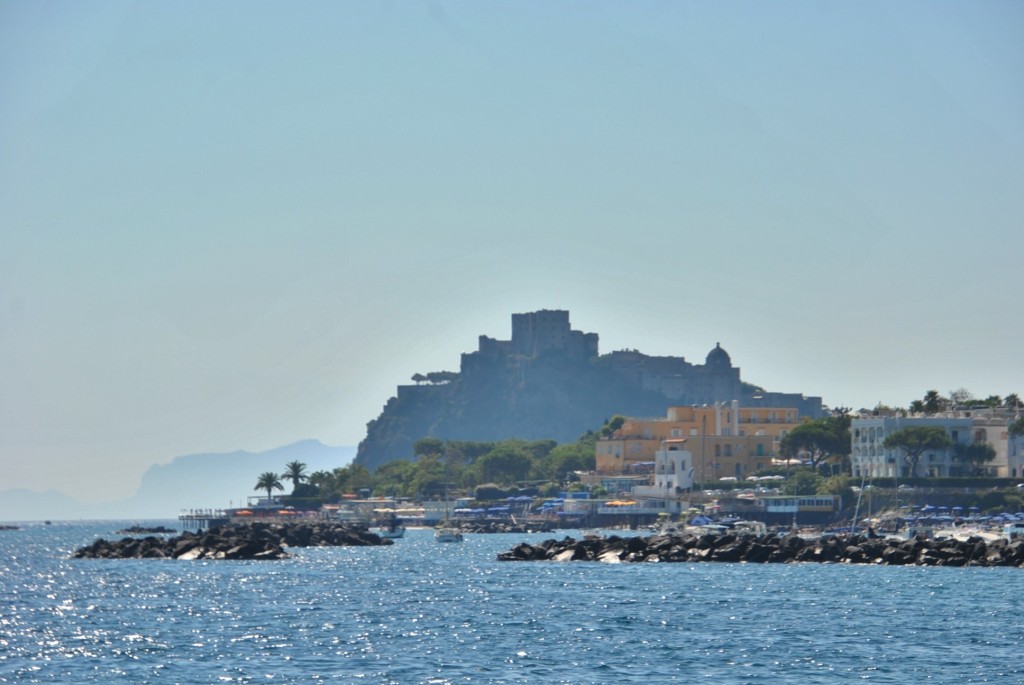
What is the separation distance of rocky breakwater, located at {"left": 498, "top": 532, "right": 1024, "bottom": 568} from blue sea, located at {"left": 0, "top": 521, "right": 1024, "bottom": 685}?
289 cm

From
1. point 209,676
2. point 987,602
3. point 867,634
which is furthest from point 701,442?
point 209,676

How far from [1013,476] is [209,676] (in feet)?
421

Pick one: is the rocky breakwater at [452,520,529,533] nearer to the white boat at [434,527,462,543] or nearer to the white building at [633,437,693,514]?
the white building at [633,437,693,514]

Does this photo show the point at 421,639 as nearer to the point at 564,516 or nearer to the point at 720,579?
the point at 720,579

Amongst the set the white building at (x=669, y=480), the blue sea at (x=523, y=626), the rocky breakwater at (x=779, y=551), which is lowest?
the blue sea at (x=523, y=626)

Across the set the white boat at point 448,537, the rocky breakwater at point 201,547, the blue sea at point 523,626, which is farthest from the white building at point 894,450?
the blue sea at point 523,626

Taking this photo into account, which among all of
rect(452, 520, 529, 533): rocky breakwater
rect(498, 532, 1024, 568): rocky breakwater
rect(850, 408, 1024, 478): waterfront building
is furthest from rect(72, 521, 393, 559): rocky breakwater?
rect(850, 408, 1024, 478): waterfront building

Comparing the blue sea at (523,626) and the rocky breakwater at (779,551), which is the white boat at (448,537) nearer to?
the rocky breakwater at (779,551)

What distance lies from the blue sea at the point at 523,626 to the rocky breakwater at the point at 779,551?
289cm

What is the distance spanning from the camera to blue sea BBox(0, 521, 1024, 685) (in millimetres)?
43969

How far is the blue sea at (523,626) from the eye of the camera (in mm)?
43969

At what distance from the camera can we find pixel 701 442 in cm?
19250

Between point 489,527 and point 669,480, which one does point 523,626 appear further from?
point 489,527

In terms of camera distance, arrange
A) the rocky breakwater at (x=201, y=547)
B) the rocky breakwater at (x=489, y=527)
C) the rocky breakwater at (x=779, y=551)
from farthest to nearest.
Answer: the rocky breakwater at (x=489, y=527) → the rocky breakwater at (x=201, y=547) → the rocky breakwater at (x=779, y=551)
